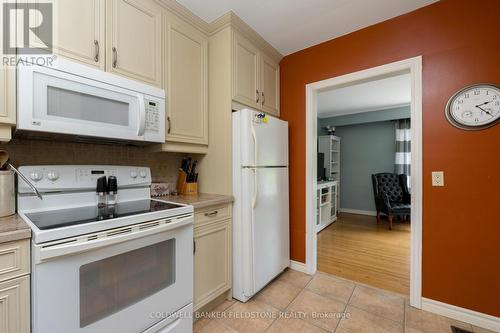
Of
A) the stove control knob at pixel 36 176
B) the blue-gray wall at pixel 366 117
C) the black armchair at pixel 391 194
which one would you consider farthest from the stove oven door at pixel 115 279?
the blue-gray wall at pixel 366 117

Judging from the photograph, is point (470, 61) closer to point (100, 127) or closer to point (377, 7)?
point (377, 7)

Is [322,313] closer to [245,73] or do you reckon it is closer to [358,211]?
Result: [245,73]

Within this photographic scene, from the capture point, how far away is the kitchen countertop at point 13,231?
32.8 inches

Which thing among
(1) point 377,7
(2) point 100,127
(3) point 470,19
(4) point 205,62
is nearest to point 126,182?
(2) point 100,127

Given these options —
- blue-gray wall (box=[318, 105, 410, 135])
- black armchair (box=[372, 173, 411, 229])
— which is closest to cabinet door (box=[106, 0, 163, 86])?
black armchair (box=[372, 173, 411, 229])

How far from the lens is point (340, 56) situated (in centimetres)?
216

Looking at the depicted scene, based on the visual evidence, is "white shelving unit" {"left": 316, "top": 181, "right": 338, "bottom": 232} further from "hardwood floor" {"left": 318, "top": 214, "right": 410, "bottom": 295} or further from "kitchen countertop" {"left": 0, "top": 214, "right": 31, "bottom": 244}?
"kitchen countertop" {"left": 0, "top": 214, "right": 31, "bottom": 244}

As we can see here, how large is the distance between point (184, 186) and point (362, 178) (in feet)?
15.4

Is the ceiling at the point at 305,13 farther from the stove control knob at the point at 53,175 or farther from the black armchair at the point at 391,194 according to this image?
the black armchair at the point at 391,194

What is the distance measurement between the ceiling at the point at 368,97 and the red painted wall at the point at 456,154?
130 cm

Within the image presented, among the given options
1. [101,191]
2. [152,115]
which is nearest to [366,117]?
[152,115]

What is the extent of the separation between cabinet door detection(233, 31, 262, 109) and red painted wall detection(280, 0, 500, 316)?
3.60 ft

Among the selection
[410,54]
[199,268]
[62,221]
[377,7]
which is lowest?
[199,268]

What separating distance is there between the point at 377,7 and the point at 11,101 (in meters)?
2.47
